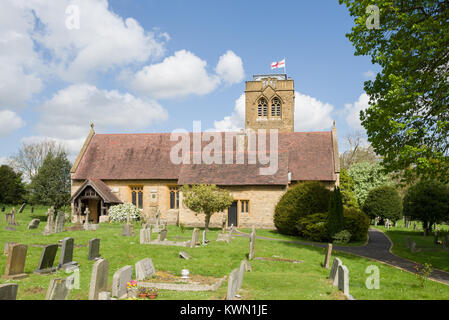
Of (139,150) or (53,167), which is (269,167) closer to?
(139,150)

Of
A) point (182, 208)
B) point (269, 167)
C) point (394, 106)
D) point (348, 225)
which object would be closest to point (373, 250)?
point (348, 225)

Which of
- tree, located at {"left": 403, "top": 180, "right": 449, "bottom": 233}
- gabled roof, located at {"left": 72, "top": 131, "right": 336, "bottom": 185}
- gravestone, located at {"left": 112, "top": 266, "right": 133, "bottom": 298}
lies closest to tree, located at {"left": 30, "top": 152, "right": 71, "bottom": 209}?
gabled roof, located at {"left": 72, "top": 131, "right": 336, "bottom": 185}

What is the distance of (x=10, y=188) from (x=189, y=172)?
1215 inches

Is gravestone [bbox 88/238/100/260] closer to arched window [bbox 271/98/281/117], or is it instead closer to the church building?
the church building

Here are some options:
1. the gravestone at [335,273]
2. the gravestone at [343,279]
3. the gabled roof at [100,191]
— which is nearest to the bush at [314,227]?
the gravestone at [335,273]

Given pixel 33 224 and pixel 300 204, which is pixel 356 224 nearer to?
pixel 300 204

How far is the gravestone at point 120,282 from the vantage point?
9.30m

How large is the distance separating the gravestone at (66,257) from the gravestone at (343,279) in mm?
9296

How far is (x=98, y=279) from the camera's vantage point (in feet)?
30.0

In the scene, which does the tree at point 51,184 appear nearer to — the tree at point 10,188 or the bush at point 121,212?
the bush at point 121,212

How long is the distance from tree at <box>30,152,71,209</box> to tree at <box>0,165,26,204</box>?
56.6ft

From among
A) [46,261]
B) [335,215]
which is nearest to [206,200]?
[335,215]

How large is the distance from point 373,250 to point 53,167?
2933 cm
